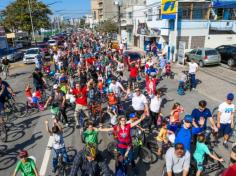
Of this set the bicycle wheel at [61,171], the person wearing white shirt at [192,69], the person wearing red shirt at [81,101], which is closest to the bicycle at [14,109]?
the person wearing red shirt at [81,101]

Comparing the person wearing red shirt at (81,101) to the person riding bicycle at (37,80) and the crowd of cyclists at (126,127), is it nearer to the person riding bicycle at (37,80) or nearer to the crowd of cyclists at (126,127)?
the crowd of cyclists at (126,127)

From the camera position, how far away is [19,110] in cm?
1260

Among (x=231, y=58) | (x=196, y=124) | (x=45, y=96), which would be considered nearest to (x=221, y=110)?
(x=196, y=124)

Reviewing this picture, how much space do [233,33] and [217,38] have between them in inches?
118

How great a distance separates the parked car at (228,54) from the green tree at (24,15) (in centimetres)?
4553

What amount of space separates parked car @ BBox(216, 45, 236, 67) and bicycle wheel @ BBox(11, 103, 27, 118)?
17.4 m

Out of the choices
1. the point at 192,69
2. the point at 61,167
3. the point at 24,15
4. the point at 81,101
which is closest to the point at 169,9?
the point at 192,69

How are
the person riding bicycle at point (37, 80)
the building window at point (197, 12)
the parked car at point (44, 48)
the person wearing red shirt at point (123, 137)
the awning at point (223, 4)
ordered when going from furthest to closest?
1. the parked car at point (44, 48)
2. the awning at point (223, 4)
3. the building window at point (197, 12)
4. the person riding bicycle at point (37, 80)
5. the person wearing red shirt at point (123, 137)

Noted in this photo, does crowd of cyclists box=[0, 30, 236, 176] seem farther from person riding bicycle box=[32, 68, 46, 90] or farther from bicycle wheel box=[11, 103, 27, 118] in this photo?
bicycle wheel box=[11, 103, 27, 118]

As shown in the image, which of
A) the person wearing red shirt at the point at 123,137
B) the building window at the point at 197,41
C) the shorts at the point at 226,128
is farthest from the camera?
the building window at the point at 197,41

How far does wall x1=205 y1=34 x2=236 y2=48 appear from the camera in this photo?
27336 mm

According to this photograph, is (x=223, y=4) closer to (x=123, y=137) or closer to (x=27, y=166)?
(x=123, y=137)

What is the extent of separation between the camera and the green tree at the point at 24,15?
55938 mm

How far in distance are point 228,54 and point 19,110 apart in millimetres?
18053
